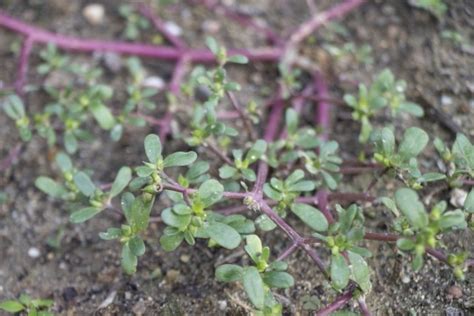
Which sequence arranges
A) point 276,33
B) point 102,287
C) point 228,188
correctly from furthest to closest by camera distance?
point 276,33 → point 102,287 → point 228,188

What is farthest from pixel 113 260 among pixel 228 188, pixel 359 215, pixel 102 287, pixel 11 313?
pixel 359 215

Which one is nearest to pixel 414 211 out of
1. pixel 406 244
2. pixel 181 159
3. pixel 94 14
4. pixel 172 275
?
pixel 406 244

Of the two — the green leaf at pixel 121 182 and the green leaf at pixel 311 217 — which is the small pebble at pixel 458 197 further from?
the green leaf at pixel 121 182

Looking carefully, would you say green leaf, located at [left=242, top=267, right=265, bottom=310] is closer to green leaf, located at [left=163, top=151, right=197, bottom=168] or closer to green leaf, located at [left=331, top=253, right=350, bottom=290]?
green leaf, located at [left=331, top=253, right=350, bottom=290]

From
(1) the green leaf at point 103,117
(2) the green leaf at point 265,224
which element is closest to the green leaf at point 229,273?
(2) the green leaf at point 265,224

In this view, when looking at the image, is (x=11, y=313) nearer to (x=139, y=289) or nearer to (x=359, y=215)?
(x=139, y=289)

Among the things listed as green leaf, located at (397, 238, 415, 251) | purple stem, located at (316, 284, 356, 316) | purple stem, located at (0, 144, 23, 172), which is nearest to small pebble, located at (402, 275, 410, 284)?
purple stem, located at (316, 284, 356, 316)

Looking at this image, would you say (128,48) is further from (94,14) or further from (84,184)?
(84,184)

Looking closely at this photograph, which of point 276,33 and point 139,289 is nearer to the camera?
point 139,289
